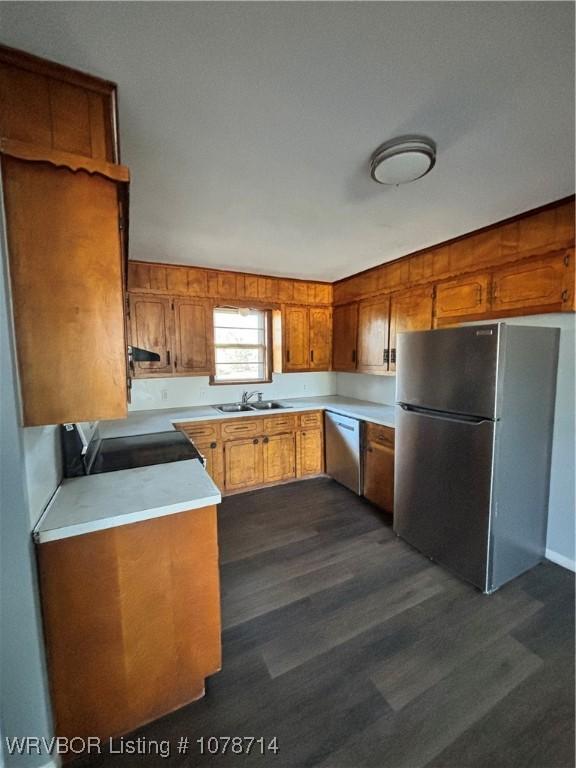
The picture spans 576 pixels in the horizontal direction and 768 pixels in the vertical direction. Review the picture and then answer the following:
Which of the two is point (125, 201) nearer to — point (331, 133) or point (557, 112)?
point (331, 133)

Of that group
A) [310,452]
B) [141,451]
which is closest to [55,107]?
[141,451]

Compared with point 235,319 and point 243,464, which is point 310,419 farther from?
point 235,319

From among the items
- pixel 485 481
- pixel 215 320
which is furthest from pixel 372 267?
pixel 485 481

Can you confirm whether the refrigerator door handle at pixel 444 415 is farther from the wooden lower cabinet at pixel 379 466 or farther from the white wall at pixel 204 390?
the white wall at pixel 204 390

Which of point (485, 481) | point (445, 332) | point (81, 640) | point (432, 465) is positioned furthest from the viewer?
point (432, 465)

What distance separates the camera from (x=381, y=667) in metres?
1.51

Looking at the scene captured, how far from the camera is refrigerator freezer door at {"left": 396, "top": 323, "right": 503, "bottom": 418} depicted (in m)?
1.87

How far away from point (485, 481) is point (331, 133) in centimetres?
206

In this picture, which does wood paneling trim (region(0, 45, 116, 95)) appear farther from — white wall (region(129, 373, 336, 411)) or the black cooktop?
white wall (region(129, 373, 336, 411))

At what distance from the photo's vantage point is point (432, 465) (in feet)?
7.36

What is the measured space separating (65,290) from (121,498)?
33.2 inches

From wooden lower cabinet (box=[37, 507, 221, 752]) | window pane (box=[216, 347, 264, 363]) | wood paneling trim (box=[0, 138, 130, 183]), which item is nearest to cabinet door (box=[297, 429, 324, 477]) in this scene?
window pane (box=[216, 347, 264, 363])

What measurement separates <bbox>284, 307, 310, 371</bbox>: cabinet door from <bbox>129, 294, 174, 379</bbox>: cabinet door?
136 cm

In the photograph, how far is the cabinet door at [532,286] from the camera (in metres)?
1.98
